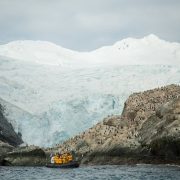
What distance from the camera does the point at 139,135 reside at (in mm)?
77438

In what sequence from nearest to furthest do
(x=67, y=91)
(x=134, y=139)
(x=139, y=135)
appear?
1. (x=134, y=139)
2. (x=139, y=135)
3. (x=67, y=91)

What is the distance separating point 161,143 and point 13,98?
236 ft

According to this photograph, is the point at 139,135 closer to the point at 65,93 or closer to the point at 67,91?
the point at 65,93

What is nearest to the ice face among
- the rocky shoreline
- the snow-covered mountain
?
the snow-covered mountain

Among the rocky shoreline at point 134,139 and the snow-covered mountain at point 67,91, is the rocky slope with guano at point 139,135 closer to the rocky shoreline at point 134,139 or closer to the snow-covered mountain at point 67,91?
the rocky shoreline at point 134,139

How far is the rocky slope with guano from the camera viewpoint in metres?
Answer: 66.8

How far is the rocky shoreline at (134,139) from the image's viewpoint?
220ft

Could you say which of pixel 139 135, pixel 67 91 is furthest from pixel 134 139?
pixel 67 91

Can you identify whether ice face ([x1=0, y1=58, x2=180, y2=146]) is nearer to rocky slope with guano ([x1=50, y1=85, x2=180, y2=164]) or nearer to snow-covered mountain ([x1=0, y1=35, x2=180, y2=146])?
snow-covered mountain ([x1=0, y1=35, x2=180, y2=146])

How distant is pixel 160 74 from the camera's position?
13925cm

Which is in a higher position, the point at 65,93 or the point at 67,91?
the point at 67,91

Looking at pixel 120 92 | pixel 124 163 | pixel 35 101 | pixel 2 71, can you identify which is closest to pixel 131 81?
pixel 120 92

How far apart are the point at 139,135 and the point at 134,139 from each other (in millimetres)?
1031

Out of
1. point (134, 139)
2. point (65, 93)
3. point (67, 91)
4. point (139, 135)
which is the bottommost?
point (134, 139)
